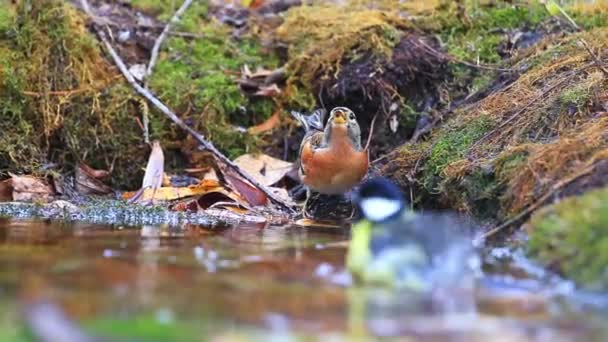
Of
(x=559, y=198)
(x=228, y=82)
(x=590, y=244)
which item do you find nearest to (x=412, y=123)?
(x=228, y=82)

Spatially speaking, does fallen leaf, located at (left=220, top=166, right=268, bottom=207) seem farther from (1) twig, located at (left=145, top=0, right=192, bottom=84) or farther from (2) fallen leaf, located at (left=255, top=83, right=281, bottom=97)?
(1) twig, located at (left=145, top=0, right=192, bottom=84)

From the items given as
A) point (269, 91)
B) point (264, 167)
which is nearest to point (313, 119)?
point (264, 167)

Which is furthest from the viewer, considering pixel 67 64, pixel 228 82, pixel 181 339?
pixel 228 82

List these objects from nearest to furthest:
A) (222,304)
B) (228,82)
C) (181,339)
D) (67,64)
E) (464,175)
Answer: (181,339), (222,304), (464,175), (67,64), (228,82)

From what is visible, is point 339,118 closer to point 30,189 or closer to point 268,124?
point 268,124

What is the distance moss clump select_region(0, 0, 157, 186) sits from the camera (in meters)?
7.96

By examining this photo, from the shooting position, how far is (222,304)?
331cm

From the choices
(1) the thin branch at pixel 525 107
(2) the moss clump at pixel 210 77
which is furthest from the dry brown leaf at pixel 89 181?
(1) the thin branch at pixel 525 107

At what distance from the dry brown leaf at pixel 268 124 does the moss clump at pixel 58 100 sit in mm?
1119

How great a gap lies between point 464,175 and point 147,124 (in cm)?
345

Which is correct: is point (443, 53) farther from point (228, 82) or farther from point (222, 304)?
point (222, 304)

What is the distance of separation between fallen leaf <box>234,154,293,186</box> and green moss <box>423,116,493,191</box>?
185 cm

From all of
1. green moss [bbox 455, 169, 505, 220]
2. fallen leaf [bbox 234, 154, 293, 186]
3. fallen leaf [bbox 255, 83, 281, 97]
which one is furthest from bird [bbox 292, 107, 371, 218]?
fallen leaf [bbox 255, 83, 281, 97]

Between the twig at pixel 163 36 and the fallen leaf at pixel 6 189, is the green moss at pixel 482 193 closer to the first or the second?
the fallen leaf at pixel 6 189
